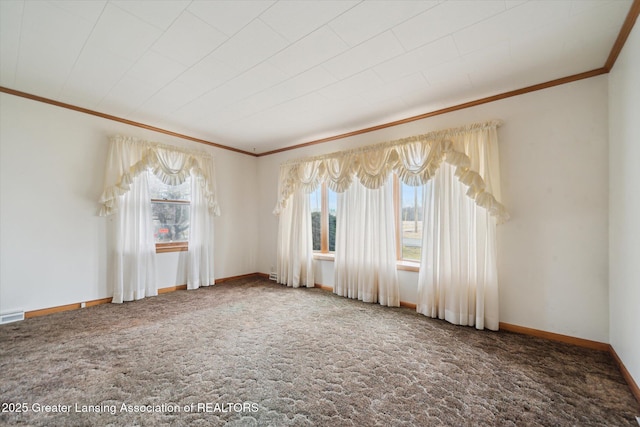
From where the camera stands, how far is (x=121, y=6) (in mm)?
1775

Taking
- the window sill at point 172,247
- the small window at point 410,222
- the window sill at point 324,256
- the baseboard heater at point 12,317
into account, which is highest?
the small window at point 410,222

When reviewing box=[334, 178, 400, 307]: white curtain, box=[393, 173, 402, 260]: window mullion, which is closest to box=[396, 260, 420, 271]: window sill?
box=[334, 178, 400, 307]: white curtain

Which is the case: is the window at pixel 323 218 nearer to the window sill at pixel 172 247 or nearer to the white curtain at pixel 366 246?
the white curtain at pixel 366 246

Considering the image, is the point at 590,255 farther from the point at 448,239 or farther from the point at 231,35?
the point at 231,35

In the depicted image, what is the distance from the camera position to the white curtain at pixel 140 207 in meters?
3.72

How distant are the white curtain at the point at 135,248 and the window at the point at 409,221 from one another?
3805mm

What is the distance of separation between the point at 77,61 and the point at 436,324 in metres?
4.56

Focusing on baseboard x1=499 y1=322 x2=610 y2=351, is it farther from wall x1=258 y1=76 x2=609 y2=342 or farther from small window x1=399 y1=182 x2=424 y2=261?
small window x1=399 y1=182 x2=424 y2=261

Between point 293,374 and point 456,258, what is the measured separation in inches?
88.9

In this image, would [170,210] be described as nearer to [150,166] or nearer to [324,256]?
[150,166]

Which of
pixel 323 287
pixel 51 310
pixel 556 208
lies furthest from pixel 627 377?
pixel 51 310

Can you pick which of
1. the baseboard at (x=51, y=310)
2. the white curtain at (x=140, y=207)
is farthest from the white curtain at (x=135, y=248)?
the baseboard at (x=51, y=310)

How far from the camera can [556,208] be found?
→ 2.66 metres

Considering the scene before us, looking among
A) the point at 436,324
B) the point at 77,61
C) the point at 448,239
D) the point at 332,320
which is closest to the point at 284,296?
the point at 332,320
